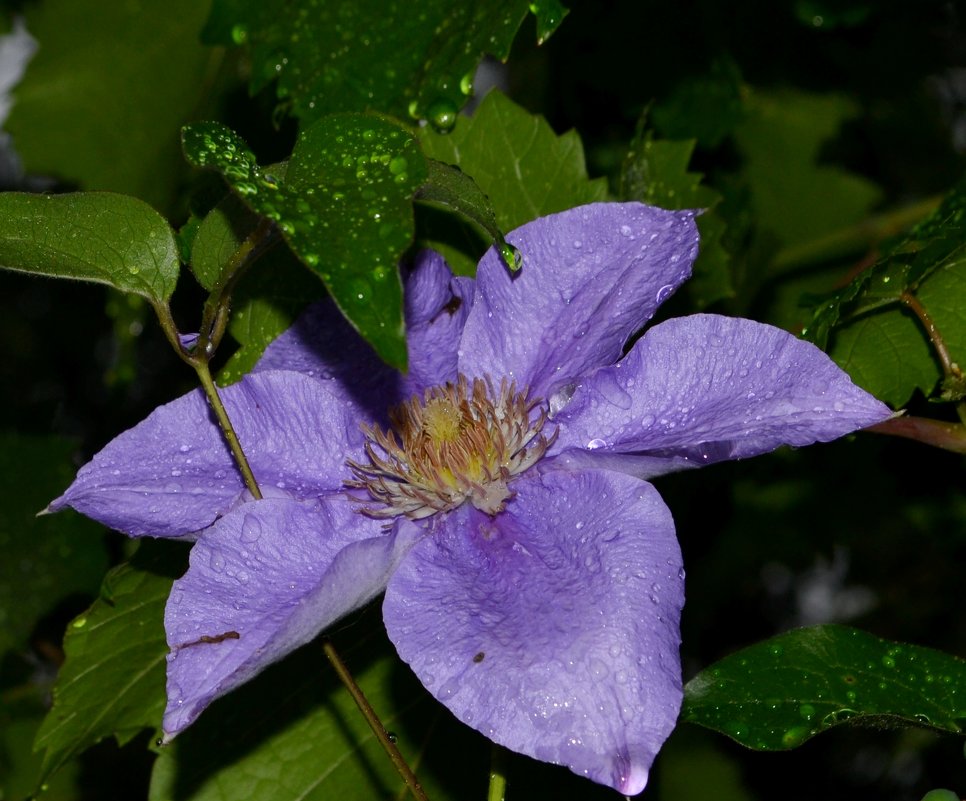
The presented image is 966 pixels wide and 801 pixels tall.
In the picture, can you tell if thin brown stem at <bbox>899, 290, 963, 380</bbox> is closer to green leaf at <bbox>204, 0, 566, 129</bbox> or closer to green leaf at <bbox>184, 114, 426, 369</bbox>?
green leaf at <bbox>204, 0, 566, 129</bbox>

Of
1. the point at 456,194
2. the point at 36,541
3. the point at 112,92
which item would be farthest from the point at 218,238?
the point at 112,92

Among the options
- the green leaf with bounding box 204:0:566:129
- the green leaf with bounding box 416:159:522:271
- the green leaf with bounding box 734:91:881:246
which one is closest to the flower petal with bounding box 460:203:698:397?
the green leaf with bounding box 416:159:522:271

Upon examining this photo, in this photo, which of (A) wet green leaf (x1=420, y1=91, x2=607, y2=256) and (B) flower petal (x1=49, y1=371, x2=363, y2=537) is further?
(A) wet green leaf (x1=420, y1=91, x2=607, y2=256)

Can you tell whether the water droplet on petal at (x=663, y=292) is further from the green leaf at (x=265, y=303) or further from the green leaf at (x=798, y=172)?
the green leaf at (x=798, y=172)

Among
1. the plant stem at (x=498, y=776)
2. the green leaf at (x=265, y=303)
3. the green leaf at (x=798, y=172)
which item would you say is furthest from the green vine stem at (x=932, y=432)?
the green leaf at (x=798, y=172)

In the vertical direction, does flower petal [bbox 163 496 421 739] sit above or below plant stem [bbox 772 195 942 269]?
above

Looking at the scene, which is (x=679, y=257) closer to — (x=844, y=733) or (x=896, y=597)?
(x=896, y=597)

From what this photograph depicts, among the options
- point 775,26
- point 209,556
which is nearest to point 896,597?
point 775,26

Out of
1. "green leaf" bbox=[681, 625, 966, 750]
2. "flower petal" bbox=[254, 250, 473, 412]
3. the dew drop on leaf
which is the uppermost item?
the dew drop on leaf
